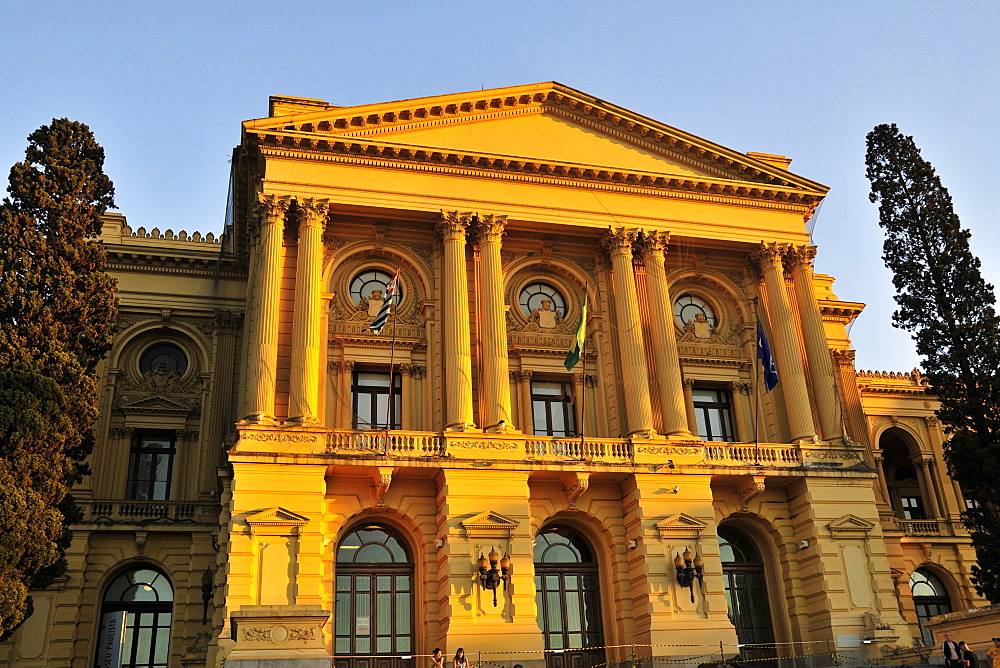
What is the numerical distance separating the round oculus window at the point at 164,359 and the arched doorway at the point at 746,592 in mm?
21543

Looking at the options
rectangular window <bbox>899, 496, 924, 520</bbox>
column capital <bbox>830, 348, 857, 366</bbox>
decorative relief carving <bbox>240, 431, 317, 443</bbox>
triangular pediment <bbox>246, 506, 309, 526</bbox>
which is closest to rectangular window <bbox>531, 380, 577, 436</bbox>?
decorative relief carving <bbox>240, 431, 317, 443</bbox>

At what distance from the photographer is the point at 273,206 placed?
1136 inches

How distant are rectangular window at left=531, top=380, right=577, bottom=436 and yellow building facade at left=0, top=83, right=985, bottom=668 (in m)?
0.09

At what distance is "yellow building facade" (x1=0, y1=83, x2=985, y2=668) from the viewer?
25.9 meters

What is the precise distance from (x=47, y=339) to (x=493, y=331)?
1259cm

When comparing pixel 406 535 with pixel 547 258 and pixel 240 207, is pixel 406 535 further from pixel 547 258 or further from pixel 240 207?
pixel 240 207

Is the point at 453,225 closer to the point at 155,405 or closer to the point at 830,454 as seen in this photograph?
the point at 155,405

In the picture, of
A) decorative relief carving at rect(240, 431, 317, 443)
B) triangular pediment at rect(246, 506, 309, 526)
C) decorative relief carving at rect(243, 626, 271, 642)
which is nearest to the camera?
decorative relief carving at rect(243, 626, 271, 642)

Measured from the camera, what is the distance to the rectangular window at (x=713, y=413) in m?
32.0

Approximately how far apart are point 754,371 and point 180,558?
2113 cm

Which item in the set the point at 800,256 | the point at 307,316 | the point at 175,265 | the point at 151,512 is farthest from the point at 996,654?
the point at 175,265

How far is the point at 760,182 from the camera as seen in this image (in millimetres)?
33875

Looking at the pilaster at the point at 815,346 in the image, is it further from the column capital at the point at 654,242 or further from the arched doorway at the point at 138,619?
the arched doorway at the point at 138,619

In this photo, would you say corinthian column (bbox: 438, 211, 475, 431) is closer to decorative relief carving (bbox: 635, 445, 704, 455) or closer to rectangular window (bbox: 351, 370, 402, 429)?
rectangular window (bbox: 351, 370, 402, 429)
